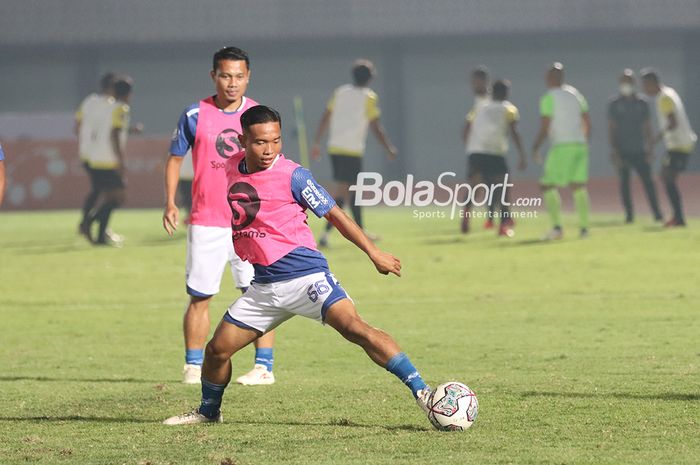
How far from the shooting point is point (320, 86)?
44.3 metres

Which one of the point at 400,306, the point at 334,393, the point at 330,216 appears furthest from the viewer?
the point at 400,306

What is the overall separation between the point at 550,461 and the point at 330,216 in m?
1.66

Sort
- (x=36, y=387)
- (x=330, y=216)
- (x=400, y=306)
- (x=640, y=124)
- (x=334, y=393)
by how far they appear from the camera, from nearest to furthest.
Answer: (x=330, y=216), (x=334, y=393), (x=36, y=387), (x=400, y=306), (x=640, y=124)

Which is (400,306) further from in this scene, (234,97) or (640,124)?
(640,124)

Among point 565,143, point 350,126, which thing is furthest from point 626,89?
point 350,126

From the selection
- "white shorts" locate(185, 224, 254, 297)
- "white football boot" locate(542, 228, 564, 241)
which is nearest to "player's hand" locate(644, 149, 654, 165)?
"white football boot" locate(542, 228, 564, 241)

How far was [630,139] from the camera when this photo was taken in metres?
22.1

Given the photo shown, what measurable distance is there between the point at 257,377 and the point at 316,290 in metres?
1.93

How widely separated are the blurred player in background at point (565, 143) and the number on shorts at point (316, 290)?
13089 mm

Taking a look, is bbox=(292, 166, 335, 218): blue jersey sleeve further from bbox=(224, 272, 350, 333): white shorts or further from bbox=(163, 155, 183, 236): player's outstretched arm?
bbox=(163, 155, 183, 236): player's outstretched arm

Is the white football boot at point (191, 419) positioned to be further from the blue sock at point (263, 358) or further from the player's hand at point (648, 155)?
the player's hand at point (648, 155)

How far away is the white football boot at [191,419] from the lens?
6895 mm

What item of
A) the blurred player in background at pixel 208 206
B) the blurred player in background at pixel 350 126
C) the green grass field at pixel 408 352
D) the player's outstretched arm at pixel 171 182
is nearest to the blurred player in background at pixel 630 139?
the green grass field at pixel 408 352

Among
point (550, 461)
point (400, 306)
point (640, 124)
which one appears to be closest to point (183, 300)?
point (400, 306)
